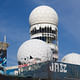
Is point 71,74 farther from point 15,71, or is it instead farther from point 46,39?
point 46,39

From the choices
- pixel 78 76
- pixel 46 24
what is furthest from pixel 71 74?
pixel 46 24

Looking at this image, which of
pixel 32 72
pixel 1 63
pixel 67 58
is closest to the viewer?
pixel 32 72

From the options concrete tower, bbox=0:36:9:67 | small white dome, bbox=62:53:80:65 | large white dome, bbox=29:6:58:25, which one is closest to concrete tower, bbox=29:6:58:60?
large white dome, bbox=29:6:58:25

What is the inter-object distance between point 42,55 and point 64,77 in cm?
2579

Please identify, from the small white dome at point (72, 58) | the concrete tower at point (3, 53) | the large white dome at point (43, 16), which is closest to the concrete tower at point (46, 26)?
the large white dome at point (43, 16)

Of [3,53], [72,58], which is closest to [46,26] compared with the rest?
[72,58]

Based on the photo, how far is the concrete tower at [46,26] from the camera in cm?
9200

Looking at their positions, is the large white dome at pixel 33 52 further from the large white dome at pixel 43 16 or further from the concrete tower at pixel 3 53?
the large white dome at pixel 43 16

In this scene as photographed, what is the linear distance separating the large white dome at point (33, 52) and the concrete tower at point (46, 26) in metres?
15.0

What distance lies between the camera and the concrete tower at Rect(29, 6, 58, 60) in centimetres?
9200

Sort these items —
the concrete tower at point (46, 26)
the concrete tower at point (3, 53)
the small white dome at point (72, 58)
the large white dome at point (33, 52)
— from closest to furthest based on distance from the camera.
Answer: the large white dome at point (33, 52) → the concrete tower at point (3, 53) → the small white dome at point (72, 58) → the concrete tower at point (46, 26)

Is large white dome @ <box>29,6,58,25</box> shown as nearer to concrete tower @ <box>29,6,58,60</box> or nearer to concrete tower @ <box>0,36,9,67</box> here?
concrete tower @ <box>29,6,58,60</box>

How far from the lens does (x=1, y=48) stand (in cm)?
8319

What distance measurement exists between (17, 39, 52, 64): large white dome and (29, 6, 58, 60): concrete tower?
49.3ft
